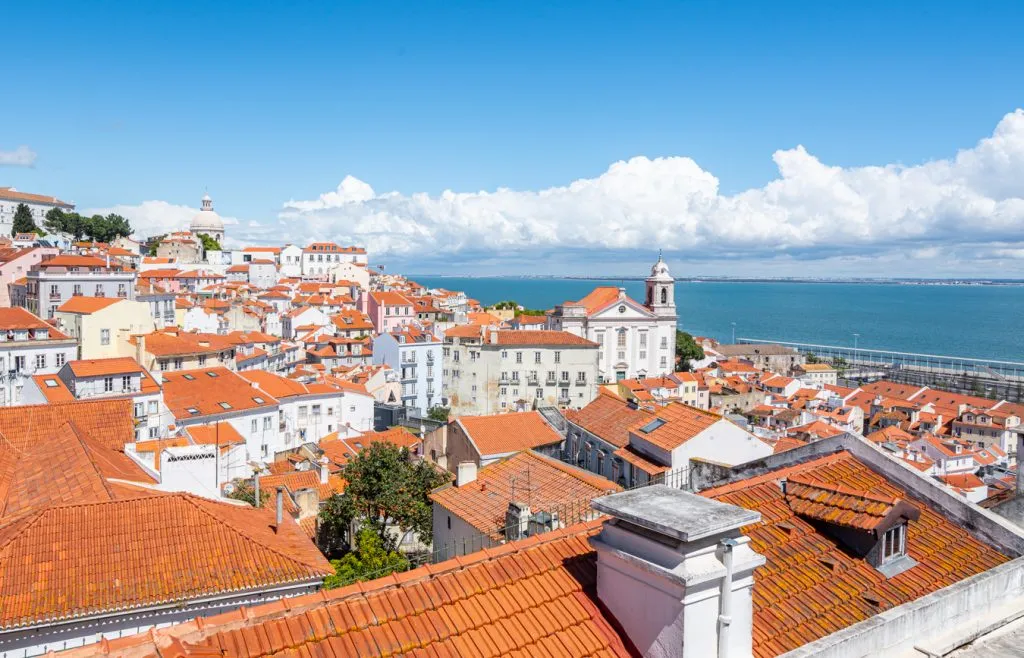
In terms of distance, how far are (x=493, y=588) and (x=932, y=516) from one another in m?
4.09

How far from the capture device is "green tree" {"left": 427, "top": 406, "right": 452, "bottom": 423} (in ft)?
159

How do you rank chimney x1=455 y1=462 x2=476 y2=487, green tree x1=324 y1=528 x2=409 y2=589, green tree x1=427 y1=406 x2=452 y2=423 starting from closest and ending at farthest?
green tree x1=324 y1=528 x2=409 y2=589 → chimney x1=455 y1=462 x2=476 y2=487 → green tree x1=427 y1=406 x2=452 y2=423

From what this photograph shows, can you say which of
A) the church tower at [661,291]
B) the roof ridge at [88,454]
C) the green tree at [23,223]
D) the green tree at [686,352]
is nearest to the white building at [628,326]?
the church tower at [661,291]

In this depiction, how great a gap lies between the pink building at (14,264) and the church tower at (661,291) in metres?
50.6

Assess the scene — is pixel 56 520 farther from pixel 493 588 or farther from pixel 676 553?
pixel 676 553

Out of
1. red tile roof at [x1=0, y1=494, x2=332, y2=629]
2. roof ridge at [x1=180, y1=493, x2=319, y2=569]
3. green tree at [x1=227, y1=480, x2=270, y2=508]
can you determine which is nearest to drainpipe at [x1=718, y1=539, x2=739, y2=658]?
red tile roof at [x1=0, y1=494, x2=332, y2=629]

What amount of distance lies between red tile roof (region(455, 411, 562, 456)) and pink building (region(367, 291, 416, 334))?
168 feet

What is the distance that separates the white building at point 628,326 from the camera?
64375mm

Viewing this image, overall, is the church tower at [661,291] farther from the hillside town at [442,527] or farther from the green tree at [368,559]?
the green tree at [368,559]

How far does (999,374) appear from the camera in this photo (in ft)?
306

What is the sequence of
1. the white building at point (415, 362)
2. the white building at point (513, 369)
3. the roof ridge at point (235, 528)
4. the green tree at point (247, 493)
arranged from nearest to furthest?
the roof ridge at point (235, 528)
the green tree at point (247, 493)
the white building at point (513, 369)
the white building at point (415, 362)

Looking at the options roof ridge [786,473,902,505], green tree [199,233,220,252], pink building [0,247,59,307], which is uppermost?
green tree [199,233,220,252]

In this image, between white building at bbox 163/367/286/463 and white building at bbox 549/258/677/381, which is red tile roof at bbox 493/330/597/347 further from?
white building at bbox 163/367/286/463

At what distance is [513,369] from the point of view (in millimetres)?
53938
